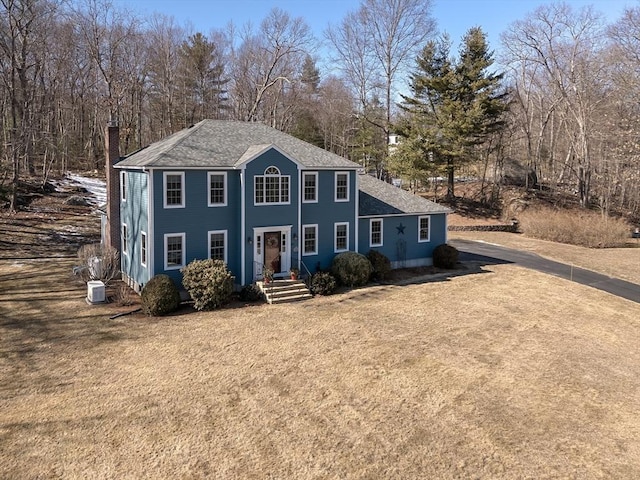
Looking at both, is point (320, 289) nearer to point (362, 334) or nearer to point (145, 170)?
point (362, 334)

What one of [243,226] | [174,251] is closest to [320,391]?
[243,226]

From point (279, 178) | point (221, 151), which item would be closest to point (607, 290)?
point (279, 178)

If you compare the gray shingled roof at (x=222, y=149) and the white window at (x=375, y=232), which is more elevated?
the gray shingled roof at (x=222, y=149)

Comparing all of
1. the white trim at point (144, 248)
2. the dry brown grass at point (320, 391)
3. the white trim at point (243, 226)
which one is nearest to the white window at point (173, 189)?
the white trim at point (144, 248)

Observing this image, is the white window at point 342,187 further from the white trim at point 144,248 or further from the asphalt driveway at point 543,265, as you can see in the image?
the asphalt driveway at point 543,265

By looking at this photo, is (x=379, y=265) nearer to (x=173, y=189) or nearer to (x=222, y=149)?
(x=222, y=149)

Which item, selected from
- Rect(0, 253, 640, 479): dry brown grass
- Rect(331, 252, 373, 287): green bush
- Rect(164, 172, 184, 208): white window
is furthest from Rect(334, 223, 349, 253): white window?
Rect(164, 172, 184, 208): white window

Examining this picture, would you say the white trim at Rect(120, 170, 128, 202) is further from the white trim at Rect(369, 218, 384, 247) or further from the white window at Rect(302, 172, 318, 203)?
the white trim at Rect(369, 218, 384, 247)
